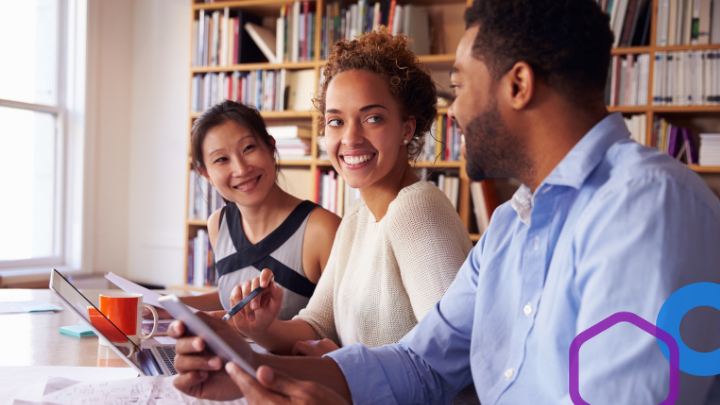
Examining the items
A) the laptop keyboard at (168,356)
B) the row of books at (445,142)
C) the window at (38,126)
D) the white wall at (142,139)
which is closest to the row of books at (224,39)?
the white wall at (142,139)

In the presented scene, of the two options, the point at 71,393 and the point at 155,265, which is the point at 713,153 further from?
the point at 155,265

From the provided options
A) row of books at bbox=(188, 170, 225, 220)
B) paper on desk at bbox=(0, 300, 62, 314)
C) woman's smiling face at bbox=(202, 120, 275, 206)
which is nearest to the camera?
paper on desk at bbox=(0, 300, 62, 314)

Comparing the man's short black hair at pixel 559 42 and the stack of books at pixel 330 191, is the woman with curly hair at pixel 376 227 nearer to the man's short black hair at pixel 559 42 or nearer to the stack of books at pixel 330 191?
the man's short black hair at pixel 559 42

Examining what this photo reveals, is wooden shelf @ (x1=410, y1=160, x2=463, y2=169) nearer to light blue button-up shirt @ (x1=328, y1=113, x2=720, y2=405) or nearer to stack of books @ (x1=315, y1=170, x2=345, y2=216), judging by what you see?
stack of books @ (x1=315, y1=170, x2=345, y2=216)

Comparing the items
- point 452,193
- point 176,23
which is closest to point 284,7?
point 176,23

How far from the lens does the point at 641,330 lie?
1.83 ft

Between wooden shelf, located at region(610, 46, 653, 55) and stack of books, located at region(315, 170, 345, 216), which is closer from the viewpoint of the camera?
wooden shelf, located at region(610, 46, 653, 55)

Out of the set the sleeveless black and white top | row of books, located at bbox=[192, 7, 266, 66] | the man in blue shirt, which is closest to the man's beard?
the man in blue shirt

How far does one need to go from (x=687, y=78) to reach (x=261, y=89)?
219cm

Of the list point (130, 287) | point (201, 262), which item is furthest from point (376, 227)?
point (201, 262)

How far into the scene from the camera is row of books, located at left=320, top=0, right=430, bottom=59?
2.96 metres

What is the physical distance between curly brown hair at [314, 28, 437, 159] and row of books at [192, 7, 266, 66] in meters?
2.07

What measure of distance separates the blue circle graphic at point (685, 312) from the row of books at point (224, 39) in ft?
10.1

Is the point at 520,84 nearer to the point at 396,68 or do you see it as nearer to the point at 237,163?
the point at 396,68
